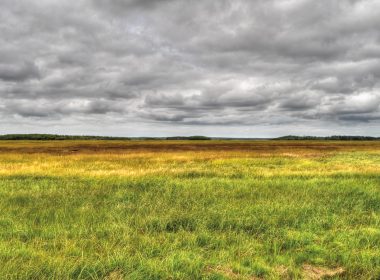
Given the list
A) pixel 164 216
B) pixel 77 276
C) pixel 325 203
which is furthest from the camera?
pixel 325 203

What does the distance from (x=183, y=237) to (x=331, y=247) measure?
3183 mm

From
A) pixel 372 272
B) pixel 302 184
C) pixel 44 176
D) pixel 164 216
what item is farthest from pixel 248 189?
pixel 44 176

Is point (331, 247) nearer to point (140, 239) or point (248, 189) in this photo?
point (140, 239)

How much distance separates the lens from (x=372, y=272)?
220 inches

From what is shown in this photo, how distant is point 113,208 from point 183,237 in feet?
11.7

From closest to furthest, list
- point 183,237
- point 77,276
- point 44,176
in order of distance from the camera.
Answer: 1. point 77,276
2. point 183,237
3. point 44,176

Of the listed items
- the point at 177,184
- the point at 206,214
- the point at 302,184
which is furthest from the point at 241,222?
the point at 302,184

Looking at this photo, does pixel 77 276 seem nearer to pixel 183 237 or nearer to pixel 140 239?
pixel 140 239

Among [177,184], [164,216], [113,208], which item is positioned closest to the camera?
[164,216]

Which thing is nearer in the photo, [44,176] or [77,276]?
[77,276]

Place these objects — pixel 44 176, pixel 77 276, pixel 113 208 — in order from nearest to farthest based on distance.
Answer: pixel 77 276 < pixel 113 208 < pixel 44 176

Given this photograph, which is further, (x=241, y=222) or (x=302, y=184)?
(x=302, y=184)

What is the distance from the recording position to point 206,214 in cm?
925

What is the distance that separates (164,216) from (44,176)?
498 inches
